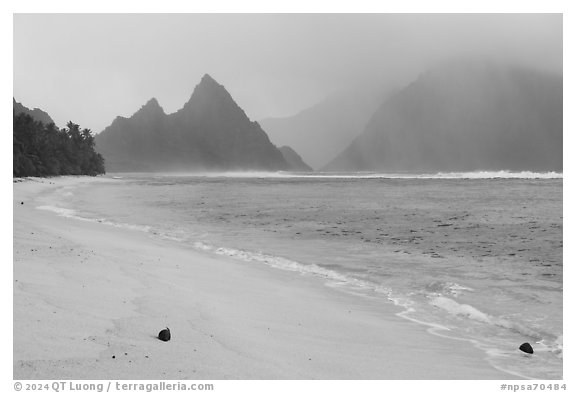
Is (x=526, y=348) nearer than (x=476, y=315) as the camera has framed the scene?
Yes

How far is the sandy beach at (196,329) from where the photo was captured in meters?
4.80

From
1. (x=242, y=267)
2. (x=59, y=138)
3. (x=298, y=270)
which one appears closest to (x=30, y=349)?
(x=242, y=267)

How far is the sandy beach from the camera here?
4797mm

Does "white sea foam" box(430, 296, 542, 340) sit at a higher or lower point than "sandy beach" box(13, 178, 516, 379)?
lower

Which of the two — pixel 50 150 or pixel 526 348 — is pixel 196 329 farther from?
pixel 50 150

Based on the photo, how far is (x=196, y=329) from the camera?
19.9 feet

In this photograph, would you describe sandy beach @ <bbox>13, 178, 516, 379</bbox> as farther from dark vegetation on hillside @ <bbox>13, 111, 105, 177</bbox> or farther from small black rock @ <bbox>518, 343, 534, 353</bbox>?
dark vegetation on hillside @ <bbox>13, 111, 105, 177</bbox>

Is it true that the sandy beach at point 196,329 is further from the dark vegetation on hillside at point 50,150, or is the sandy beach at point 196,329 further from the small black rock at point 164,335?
the dark vegetation on hillside at point 50,150

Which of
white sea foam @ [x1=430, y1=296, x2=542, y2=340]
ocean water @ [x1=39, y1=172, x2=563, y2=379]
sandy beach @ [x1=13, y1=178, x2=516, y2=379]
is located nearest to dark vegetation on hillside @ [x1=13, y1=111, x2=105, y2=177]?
ocean water @ [x1=39, y1=172, x2=563, y2=379]

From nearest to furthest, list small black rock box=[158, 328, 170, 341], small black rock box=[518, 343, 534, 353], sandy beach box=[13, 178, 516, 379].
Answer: sandy beach box=[13, 178, 516, 379]
small black rock box=[158, 328, 170, 341]
small black rock box=[518, 343, 534, 353]

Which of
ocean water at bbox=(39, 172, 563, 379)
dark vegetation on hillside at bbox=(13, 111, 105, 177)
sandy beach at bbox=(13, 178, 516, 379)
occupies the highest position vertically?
dark vegetation on hillside at bbox=(13, 111, 105, 177)

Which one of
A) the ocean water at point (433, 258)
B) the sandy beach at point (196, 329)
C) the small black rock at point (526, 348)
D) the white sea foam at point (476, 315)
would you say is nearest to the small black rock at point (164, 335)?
the sandy beach at point (196, 329)

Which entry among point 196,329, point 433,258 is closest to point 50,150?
point 433,258

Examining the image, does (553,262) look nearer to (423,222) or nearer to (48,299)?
(423,222)
